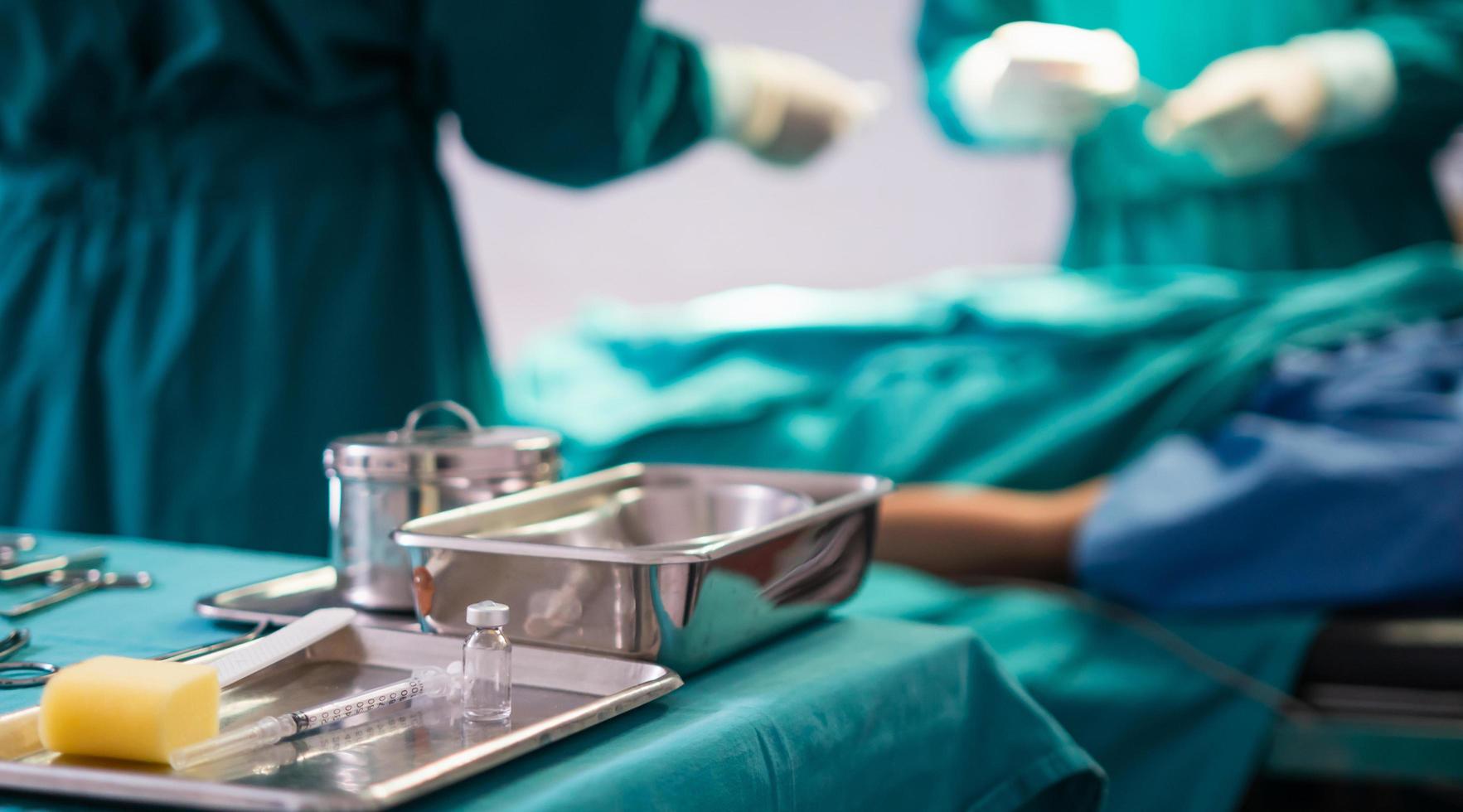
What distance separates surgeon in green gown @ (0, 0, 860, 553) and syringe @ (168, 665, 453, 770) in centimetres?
66

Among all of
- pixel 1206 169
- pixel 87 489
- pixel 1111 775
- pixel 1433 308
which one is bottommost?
pixel 1111 775

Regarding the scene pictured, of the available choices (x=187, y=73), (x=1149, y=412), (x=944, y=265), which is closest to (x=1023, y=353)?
(x=1149, y=412)

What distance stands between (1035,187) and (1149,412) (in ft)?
6.83

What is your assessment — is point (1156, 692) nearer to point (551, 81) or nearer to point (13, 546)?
point (551, 81)

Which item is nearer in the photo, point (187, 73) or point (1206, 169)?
point (187, 73)

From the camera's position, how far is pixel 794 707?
1.70ft

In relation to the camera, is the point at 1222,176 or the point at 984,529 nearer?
the point at 984,529

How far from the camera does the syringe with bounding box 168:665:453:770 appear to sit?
414mm

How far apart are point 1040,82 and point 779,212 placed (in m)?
1.71

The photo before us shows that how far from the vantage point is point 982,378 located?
60.7 inches

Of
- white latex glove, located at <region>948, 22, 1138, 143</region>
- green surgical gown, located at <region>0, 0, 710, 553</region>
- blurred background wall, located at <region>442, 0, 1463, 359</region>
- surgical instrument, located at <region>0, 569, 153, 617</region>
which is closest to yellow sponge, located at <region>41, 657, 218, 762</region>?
surgical instrument, located at <region>0, 569, 153, 617</region>

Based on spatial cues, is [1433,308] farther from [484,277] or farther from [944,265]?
[484,277]

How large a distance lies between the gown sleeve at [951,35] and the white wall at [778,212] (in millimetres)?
973

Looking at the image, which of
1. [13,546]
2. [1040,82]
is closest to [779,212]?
[1040,82]
